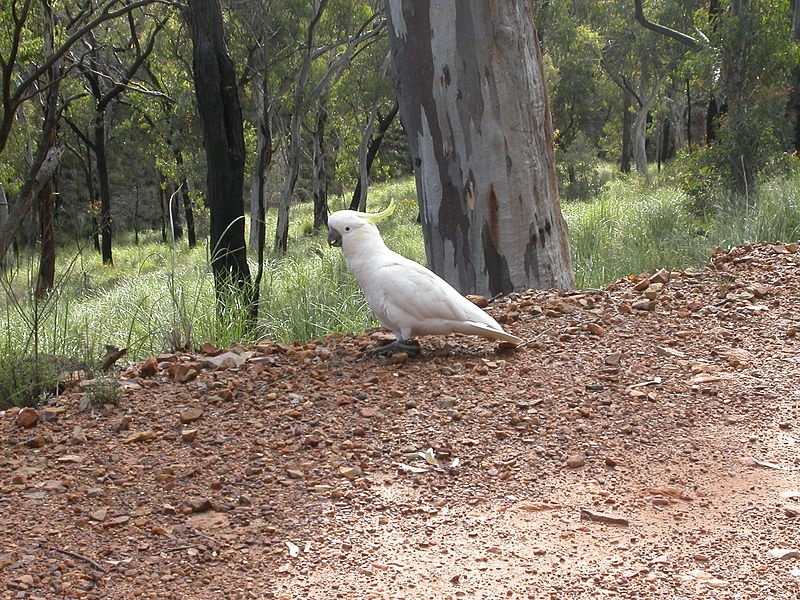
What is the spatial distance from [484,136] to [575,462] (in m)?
3.03

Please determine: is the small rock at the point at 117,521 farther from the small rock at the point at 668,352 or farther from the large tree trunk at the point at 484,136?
the large tree trunk at the point at 484,136

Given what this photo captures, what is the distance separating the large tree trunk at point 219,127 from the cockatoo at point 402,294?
9.40ft

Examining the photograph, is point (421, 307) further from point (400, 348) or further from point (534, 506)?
point (534, 506)

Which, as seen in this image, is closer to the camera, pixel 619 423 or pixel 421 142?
pixel 619 423

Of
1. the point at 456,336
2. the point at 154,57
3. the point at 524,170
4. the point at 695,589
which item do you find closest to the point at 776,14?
the point at 524,170

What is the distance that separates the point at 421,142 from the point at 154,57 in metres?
17.1

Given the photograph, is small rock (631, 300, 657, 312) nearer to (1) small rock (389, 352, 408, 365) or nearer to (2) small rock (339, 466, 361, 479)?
(1) small rock (389, 352, 408, 365)

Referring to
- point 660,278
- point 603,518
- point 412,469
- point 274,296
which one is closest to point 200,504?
point 412,469

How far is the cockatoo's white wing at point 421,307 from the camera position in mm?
3744

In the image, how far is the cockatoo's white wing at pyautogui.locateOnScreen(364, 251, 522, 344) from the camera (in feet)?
12.3

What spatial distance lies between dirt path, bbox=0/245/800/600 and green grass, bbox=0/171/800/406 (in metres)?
0.84

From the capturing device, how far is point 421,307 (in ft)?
12.3

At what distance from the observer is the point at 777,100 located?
1177 cm

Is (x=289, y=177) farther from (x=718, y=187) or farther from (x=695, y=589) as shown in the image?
(x=695, y=589)
